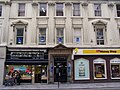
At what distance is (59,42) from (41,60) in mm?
3276

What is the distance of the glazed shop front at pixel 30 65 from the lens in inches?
869

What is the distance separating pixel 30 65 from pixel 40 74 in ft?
5.56

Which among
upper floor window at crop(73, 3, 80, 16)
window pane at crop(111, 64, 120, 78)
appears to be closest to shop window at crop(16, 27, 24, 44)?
upper floor window at crop(73, 3, 80, 16)

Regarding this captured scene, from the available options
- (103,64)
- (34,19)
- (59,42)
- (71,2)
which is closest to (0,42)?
(34,19)

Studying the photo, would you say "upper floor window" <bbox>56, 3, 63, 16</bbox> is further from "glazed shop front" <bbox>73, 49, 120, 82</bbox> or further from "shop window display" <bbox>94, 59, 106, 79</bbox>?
"shop window display" <bbox>94, 59, 106, 79</bbox>

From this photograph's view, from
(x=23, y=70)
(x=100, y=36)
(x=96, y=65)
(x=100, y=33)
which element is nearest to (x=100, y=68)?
(x=96, y=65)

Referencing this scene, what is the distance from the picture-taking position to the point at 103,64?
2305 centimetres

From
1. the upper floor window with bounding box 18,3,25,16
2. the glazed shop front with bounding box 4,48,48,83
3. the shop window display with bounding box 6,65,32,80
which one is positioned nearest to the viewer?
the glazed shop front with bounding box 4,48,48,83

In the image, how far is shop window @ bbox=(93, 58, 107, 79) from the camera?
22.8 meters

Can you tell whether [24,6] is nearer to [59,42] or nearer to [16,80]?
[59,42]

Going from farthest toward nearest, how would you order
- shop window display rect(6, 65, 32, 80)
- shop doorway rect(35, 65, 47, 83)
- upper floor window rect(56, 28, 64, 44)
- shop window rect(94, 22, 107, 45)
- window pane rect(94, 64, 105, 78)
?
shop window rect(94, 22, 107, 45)
upper floor window rect(56, 28, 64, 44)
window pane rect(94, 64, 105, 78)
shop doorway rect(35, 65, 47, 83)
shop window display rect(6, 65, 32, 80)

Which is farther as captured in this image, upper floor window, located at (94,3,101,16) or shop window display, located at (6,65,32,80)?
upper floor window, located at (94,3,101,16)

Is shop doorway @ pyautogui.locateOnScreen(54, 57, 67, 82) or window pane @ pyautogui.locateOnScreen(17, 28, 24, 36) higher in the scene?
window pane @ pyautogui.locateOnScreen(17, 28, 24, 36)

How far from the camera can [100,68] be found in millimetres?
23047
